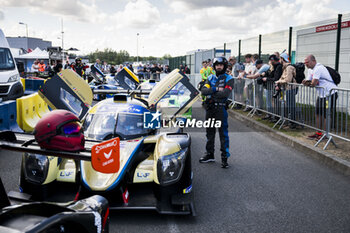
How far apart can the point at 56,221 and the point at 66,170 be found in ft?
8.75

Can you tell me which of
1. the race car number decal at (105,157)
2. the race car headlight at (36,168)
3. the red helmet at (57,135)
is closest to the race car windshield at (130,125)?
the race car headlight at (36,168)

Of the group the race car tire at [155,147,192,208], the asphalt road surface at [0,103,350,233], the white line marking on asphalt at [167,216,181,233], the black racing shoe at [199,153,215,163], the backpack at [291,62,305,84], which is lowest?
the white line marking on asphalt at [167,216,181,233]

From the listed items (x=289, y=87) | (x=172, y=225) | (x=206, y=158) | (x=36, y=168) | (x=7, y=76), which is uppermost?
(x=7, y=76)

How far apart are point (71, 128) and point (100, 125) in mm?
2925

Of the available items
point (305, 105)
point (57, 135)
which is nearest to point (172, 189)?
point (57, 135)

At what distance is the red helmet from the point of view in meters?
2.36

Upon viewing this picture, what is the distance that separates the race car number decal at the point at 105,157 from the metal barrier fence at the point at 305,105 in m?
6.08

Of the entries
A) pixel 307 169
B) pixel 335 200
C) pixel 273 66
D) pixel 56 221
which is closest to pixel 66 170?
pixel 56 221

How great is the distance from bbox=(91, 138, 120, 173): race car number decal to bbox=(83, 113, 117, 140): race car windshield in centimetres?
307

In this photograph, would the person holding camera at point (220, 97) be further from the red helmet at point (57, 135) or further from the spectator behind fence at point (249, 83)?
the spectator behind fence at point (249, 83)

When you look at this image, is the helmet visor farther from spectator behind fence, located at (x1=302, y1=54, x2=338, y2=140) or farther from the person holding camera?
spectator behind fence, located at (x1=302, y1=54, x2=338, y2=140)

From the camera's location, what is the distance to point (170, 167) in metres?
4.45

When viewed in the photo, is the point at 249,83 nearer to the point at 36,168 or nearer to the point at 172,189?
the point at 172,189

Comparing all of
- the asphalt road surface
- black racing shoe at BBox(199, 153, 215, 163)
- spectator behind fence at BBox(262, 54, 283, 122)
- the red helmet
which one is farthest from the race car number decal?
spectator behind fence at BBox(262, 54, 283, 122)
